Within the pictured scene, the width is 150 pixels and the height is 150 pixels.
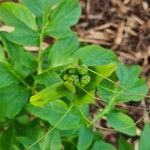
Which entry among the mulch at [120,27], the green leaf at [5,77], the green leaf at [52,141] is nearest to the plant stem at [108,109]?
the green leaf at [52,141]

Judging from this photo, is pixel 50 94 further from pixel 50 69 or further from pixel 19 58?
pixel 19 58

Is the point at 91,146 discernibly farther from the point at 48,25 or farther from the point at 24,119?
the point at 48,25

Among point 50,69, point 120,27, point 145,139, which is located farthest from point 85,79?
point 120,27

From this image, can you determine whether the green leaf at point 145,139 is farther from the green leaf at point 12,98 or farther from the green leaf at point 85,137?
the green leaf at point 12,98

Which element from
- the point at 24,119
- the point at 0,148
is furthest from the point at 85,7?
the point at 0,148

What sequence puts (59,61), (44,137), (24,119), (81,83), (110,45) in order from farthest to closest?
1. (110,45)
2. (24,119)
3. (44,137)
4. (59,61)
5. (81,83)

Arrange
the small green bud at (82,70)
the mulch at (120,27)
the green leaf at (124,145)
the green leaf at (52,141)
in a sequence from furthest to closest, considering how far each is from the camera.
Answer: the mulch at (120,27) → the green leaf at (124,145) → the green leaf at (52,141) → the small green bud at (82,70)

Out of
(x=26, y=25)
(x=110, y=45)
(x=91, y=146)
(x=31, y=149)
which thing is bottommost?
(x=110, y=45)
